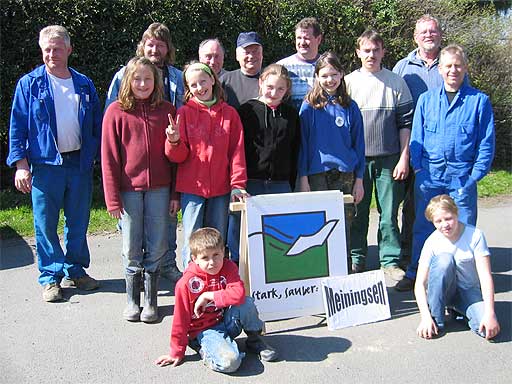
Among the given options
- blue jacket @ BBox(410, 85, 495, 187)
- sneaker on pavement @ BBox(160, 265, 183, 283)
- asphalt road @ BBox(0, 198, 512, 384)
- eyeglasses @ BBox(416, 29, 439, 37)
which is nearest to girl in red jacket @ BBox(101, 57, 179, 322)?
asphalt road @ BBox(0, 198, 512, 384)

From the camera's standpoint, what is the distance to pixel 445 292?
4266 millimetres

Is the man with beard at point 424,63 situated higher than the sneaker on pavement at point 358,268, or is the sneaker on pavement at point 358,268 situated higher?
the man with beard at point 424,63

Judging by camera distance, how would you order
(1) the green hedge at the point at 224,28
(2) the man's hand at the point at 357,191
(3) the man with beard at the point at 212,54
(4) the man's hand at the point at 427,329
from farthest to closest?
1. (1) the green hedge at the point at 224,28
2. (3) the man with beard at the point at 212,54
3. (2) the man's hand at the point at 357,191
4. (4) the man's hand at the point at 427,329

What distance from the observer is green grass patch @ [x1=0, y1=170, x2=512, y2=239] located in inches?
277

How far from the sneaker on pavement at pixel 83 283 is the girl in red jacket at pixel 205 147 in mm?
1286

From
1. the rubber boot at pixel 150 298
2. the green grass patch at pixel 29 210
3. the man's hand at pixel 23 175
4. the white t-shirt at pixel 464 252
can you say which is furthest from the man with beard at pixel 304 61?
the green grass patch at pixel 29 210

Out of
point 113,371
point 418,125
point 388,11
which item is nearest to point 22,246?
point 113,371

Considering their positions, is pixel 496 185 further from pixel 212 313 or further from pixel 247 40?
pixel 212 313

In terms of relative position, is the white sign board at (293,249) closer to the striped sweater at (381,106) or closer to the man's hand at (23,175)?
the striped sweater at (381,106)

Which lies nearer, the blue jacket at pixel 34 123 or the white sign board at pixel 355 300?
the white sign board at pixel 355 300

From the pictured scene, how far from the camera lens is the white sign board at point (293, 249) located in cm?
438

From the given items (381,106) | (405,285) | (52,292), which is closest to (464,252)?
(405,285)

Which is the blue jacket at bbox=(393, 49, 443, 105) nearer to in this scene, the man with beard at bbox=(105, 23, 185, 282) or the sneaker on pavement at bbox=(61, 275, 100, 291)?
the man with beard at bbox=(105, 23, 185, 282)

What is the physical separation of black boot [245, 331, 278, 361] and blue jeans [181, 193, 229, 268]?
2.73 ft
